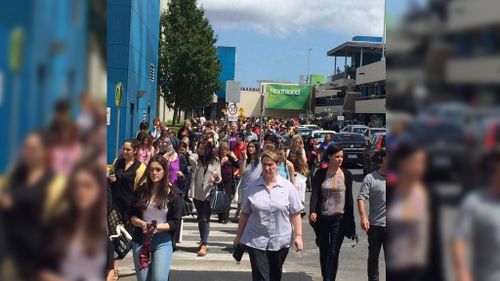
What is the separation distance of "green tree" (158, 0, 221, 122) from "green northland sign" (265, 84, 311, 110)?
43.7 meters

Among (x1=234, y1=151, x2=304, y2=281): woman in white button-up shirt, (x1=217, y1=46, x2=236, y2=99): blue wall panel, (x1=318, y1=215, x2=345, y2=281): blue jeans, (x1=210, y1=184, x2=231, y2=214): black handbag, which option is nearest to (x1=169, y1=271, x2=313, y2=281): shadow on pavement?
(x1=318, y1=215, x2=345, y2=281): blue jeans

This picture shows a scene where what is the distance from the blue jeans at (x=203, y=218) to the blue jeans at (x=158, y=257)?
10.7ft

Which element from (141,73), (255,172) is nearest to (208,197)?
(255,172)

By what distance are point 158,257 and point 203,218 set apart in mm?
3363

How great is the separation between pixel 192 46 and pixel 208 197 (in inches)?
1733

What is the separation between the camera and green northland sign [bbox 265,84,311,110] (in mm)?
99188

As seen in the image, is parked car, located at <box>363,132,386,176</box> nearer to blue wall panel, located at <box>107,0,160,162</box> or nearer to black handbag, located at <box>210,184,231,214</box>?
black handbag, located at <box>210,184,231,214</box>

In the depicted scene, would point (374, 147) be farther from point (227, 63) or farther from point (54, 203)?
point (227, 63)

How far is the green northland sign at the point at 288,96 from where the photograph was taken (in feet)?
325

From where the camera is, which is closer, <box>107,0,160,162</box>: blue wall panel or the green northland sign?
<box>107,0,160,162</box>: blue wall panel

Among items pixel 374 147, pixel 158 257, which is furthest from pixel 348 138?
pixel 158 257

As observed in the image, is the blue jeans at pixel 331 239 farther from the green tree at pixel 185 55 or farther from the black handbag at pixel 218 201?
the green tree at pixel 185 55

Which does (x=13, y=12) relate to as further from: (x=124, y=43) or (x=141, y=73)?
(x=141, y=73)

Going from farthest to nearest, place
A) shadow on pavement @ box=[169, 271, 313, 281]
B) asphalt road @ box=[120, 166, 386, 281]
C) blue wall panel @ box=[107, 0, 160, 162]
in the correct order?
blue wall panel @ box=[107, 0, 160, 162] → asphalt road @ box=[120, 166, 386, 281] → shadow on pavement @ box=[169, 271, 313, 281]
